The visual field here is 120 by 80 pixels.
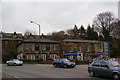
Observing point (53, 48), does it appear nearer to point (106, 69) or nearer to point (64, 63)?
point (64, 63)

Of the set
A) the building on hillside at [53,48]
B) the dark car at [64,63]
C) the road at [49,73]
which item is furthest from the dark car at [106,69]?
the building on hillside at [53,48]

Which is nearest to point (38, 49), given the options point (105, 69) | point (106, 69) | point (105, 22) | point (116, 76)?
point (105, 22)

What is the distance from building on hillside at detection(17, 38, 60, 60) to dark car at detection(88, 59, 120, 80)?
143 ft

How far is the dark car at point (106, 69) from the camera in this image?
49.3 feet

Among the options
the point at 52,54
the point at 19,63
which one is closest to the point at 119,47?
the point at 52,54

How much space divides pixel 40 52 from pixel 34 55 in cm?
197

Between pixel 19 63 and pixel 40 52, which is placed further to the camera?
pixel 40 52

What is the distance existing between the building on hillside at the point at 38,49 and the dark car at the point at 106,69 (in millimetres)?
43680

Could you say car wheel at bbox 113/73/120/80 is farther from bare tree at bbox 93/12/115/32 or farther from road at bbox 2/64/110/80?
bare tree at bbox 93/12/115/32

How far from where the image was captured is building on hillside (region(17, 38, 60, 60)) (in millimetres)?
60656

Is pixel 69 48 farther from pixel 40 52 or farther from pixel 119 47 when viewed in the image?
pixel 119 47

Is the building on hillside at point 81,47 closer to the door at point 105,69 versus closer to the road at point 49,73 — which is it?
the road at point 49,73

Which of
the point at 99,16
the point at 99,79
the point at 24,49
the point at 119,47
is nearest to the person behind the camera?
the point at 99,79

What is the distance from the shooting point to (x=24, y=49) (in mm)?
60750
